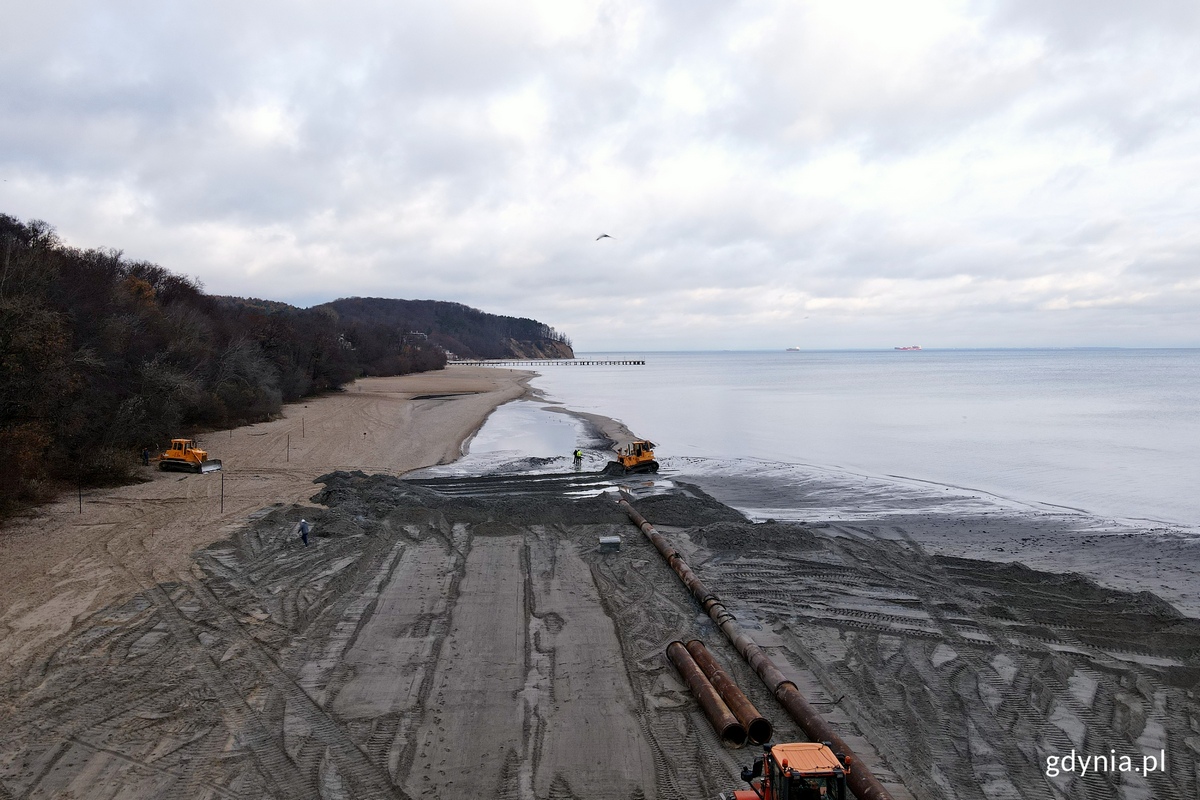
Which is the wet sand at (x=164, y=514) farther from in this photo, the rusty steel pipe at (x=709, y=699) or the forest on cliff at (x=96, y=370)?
the rusty steel pipe at (x=709, y=699)

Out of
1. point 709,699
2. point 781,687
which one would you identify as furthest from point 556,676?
point 781,687

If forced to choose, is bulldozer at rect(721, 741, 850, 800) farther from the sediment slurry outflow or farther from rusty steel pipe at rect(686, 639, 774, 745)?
rusty steel pipe at rect(686, 639, 774, 745)

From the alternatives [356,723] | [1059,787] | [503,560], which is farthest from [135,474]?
[1059,787]

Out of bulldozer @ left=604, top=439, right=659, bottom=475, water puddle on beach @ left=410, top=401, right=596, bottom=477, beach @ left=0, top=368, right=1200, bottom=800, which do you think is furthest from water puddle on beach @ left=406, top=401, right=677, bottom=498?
beach @ left=0, top=368, right=1200, bottom=800

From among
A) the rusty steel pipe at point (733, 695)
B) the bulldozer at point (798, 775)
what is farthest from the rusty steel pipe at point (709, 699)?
the bulldozer at point (798, 775)

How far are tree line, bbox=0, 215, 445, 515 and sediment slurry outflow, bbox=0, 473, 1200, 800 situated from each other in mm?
9161

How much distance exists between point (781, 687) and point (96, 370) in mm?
28207

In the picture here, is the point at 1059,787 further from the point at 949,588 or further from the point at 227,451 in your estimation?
the point at 227,451

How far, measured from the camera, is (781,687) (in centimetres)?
990

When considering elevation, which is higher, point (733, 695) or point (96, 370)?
point (96, 370)

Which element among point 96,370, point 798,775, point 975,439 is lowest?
point 975,439

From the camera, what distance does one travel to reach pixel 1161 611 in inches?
536

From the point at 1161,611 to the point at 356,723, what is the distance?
14714mm

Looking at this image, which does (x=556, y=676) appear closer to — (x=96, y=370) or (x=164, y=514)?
(x=164, y=514)
